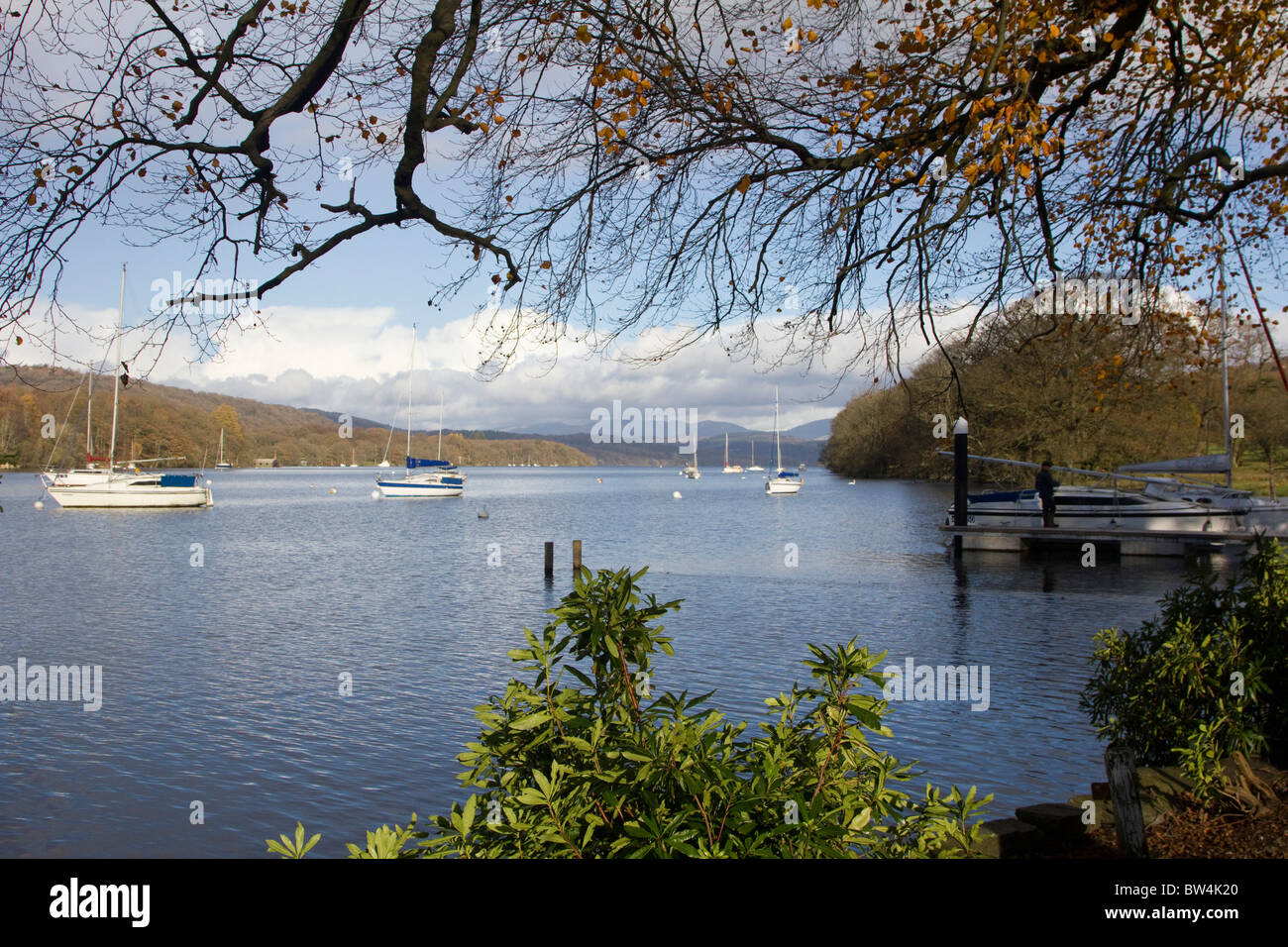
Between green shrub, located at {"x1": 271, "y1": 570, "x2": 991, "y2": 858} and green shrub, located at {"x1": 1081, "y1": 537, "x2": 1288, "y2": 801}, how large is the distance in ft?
9.89

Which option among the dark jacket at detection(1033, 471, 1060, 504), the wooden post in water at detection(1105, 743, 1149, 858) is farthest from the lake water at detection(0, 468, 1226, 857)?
the wooden post in water at detection(1105, 743, 1149, 858)

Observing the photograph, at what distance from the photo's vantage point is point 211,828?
8.08 metres

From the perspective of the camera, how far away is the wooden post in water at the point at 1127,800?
486 cm

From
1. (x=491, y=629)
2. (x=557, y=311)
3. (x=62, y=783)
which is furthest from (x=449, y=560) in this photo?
(x=557, y=311)

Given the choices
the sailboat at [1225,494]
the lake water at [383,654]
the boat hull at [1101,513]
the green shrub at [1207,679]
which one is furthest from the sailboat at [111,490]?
the green shrub at [1207,679]

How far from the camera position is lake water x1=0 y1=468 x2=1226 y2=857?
872cm

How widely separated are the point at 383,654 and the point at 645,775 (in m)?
13.7

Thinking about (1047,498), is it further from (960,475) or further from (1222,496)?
(1222,496)

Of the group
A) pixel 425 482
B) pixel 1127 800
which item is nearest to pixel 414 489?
pixel 425 482

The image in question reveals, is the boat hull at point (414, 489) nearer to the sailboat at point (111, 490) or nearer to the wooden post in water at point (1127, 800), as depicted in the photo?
the sailboat at point (111, 490)

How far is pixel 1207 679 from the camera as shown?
5.52 meters

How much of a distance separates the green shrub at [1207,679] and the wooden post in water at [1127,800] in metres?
0.66

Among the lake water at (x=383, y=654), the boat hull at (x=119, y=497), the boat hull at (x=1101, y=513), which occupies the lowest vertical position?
the lake water at (x=383, y=654)

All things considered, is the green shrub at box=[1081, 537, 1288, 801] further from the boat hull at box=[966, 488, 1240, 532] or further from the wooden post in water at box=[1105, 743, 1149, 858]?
the boat hull at box=[966, 488, 1240, 532]
